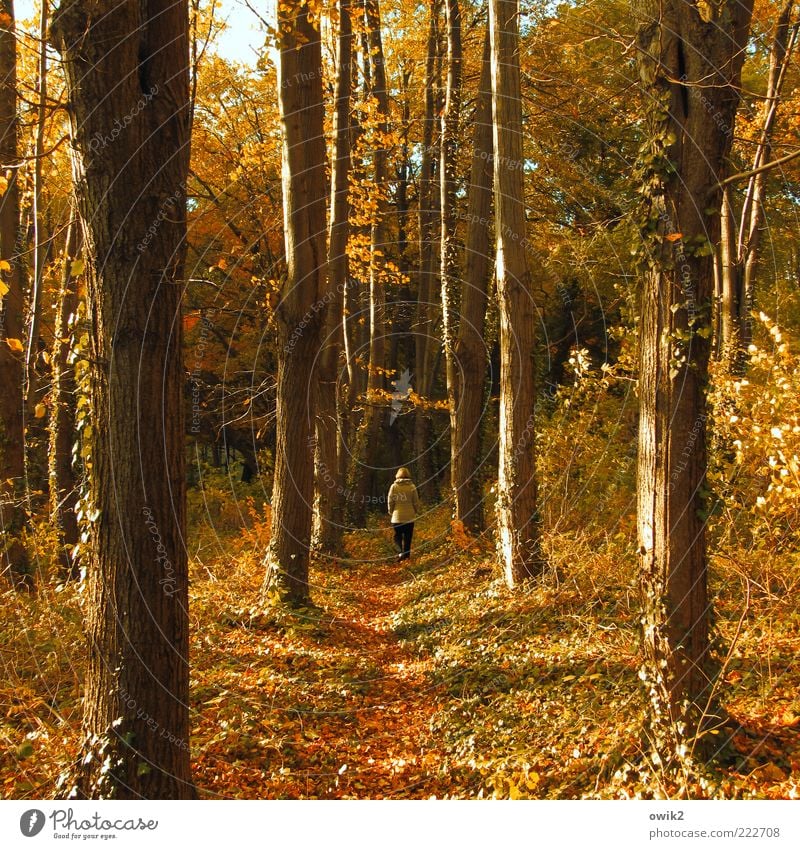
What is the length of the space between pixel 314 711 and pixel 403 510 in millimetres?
6927

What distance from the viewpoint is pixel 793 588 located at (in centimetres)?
615

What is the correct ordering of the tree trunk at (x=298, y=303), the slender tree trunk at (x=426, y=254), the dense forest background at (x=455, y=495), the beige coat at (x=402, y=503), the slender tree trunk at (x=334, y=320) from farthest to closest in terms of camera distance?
the slender tree trunk at (x=426, y=254), the beige coat at (x=402, y=503), the slender tree trunk at (x=334, y=320), the tree trunk at (x=298, y=303), the dense forest background at (x=455, y=495)

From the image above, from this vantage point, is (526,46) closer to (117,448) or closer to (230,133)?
(230,133)

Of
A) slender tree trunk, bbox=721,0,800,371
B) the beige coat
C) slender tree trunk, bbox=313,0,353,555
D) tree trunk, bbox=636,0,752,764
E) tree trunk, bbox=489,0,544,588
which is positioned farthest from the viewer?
the beige coat

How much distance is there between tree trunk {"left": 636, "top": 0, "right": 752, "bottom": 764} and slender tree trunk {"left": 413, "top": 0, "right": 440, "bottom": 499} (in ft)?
36.6

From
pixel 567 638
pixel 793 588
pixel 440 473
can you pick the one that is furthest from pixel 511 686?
pixel 440 473

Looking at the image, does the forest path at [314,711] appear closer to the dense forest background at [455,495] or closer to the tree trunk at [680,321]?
the dense forest background at [455,495]

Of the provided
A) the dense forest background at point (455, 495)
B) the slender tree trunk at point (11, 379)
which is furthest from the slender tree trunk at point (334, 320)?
the slender tree trunk at point (11, 379)

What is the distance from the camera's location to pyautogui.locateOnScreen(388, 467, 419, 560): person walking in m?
13.1

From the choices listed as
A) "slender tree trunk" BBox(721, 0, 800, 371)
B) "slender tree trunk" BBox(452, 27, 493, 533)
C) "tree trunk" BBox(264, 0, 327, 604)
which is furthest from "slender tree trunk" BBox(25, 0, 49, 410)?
"slender tree trunk" BBox(721, 0, 800, 371)

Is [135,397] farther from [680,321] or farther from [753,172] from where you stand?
[753,172]

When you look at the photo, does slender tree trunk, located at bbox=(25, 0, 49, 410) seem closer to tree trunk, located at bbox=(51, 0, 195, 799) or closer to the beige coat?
tree trunk, located at bbox=(51, 0, 195, 799)

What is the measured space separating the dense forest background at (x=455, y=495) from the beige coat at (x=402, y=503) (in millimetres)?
829

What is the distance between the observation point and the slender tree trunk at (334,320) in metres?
11.5
